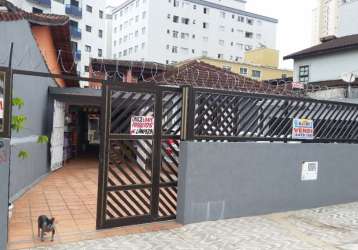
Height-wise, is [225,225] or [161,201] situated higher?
[161,201]

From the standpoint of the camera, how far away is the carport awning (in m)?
11.3

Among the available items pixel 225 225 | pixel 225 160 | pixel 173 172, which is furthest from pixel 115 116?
pixel 225 225

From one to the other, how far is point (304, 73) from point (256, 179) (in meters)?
20.9

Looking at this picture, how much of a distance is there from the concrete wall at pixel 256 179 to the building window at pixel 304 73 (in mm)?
18433

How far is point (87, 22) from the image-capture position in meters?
47.8

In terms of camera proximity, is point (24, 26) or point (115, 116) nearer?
point (115, 116)

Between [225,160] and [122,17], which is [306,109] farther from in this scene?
[122,17]

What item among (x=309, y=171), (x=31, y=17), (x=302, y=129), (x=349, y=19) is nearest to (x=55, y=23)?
(x=31, y=17)

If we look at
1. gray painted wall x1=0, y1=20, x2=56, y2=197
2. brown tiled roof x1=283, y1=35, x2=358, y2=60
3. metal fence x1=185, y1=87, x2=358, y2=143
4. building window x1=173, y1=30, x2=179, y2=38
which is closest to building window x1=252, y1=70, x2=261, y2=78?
building window x1=173, y1=30, x2=179, y2=38

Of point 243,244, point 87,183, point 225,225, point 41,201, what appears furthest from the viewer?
point 87,183

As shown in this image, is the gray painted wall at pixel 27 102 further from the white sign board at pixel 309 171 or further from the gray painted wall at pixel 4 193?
the white sign board at pixel 309 171

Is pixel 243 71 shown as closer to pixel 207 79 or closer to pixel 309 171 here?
pixel 207 79

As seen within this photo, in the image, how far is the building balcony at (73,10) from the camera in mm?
42206

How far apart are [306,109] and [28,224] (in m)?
5.75
